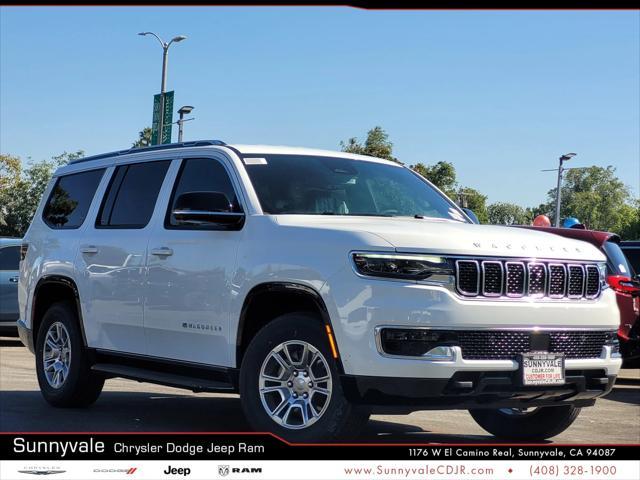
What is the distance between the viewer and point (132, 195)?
787 centimetres

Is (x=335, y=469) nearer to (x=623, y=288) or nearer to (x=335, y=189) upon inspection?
(x=335, y=189)

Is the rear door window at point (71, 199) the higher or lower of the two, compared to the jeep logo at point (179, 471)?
higher

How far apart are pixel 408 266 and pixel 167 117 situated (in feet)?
99.7

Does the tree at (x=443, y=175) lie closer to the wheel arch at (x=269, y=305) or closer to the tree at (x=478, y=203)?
the tree at (x=478, y=203)

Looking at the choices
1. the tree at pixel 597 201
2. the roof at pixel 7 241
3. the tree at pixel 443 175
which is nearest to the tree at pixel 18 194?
the tree at pixel 443 175

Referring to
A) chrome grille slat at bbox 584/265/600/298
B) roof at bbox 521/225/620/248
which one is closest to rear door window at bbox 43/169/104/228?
chrome grille slat at bbox 584/265/600/298

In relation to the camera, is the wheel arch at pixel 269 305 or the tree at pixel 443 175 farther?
the tree at pixel 443 175

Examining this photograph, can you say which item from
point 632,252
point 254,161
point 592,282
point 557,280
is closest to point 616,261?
point 632,252

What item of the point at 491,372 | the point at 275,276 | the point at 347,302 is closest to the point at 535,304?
the point at 491,372

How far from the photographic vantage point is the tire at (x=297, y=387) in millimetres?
5543

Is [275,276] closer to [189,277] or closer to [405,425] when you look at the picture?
[189,277]

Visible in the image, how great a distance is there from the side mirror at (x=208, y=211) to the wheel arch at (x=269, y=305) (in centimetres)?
56

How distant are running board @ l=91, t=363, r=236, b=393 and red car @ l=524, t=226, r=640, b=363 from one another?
5767 mm

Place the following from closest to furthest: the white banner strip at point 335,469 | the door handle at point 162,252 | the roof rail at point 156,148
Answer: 1. the white banner strip at point 335,469
2. the door handle at point 162,252
3. the roof rail at point 156,148
